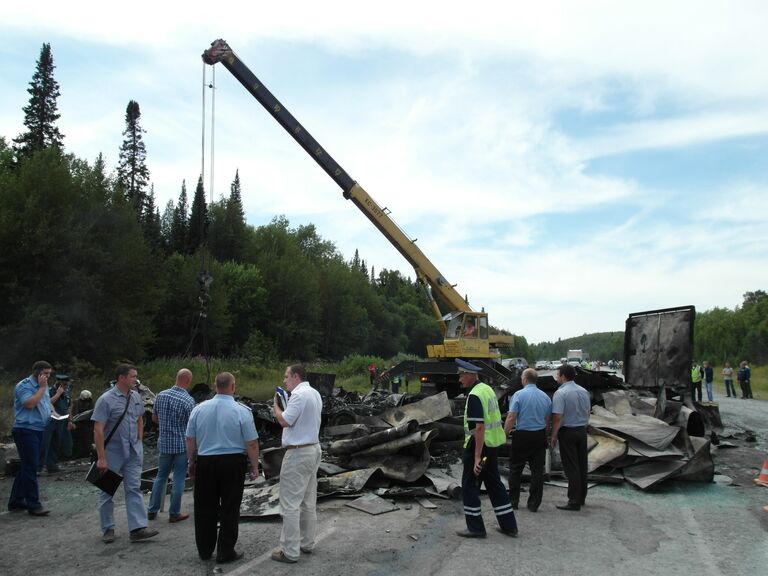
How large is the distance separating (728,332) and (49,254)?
76.0 m

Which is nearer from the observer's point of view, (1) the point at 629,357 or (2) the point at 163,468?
(2) the point at 163,468

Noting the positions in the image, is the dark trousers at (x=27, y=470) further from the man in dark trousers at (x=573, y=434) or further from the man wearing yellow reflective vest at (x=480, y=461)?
the man in dark trousers at (x=573, y=434)

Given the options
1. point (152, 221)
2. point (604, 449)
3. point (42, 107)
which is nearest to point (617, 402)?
point (604, 449)

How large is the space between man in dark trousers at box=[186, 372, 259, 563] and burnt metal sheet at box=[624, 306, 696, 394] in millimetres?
10831

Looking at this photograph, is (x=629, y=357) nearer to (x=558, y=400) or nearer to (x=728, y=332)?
(x=558, y=400)

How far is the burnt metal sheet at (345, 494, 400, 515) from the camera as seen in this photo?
284 inches

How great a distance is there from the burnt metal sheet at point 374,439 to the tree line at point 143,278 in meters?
4.93

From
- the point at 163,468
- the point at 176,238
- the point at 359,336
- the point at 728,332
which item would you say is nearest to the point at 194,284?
the point at 176,238

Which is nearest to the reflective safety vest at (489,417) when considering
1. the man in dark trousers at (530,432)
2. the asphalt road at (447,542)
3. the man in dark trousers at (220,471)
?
the man in dark trousers at (530,432)

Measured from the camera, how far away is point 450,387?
18.3m

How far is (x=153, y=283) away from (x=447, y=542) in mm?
27111

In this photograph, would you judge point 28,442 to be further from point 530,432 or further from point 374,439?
point 530,432

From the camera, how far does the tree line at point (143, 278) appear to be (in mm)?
24531

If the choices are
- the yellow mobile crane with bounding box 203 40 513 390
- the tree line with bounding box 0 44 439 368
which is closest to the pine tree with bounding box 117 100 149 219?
the tree line with bounding box 0 44 439 368
